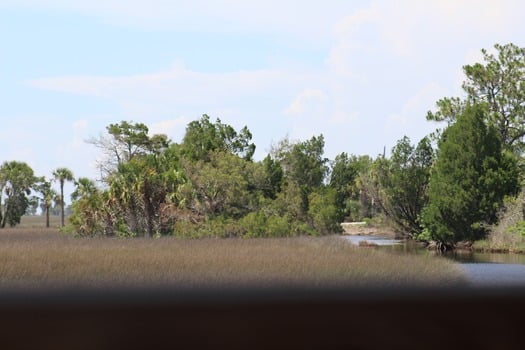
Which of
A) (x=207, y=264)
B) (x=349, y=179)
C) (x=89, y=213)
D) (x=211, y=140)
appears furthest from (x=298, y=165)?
(x=207, y=264)

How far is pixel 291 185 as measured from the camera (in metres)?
28.8

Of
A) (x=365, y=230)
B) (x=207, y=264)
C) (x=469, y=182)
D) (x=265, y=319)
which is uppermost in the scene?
(x=469, y=182)

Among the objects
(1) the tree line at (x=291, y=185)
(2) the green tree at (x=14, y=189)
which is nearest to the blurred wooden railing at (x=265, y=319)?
(1) the tree line at (x=291, y=185)

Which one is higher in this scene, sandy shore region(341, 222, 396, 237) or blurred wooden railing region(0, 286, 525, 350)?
blurred wooden railing region(0, 286, 525, 350)

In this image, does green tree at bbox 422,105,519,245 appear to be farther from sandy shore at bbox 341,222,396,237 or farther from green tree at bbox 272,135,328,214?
sandy shore at bbox 341,222,396,237

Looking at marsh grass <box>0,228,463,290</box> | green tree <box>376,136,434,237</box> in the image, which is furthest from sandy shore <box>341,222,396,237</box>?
marsh grass <box>0,228,463,290</box>

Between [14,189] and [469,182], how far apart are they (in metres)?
31.4

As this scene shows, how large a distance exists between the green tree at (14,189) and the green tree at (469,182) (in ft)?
95.7

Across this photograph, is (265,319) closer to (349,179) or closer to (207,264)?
(207,264)

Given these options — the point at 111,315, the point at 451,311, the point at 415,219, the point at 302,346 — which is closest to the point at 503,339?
the point at 451,311

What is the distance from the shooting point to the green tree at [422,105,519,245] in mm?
27266

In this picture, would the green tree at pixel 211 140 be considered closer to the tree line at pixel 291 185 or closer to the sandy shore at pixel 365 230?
the tree line at pixel 291 185

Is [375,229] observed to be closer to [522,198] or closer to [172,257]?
[522,198]

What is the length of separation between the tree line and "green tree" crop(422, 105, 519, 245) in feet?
0.12
